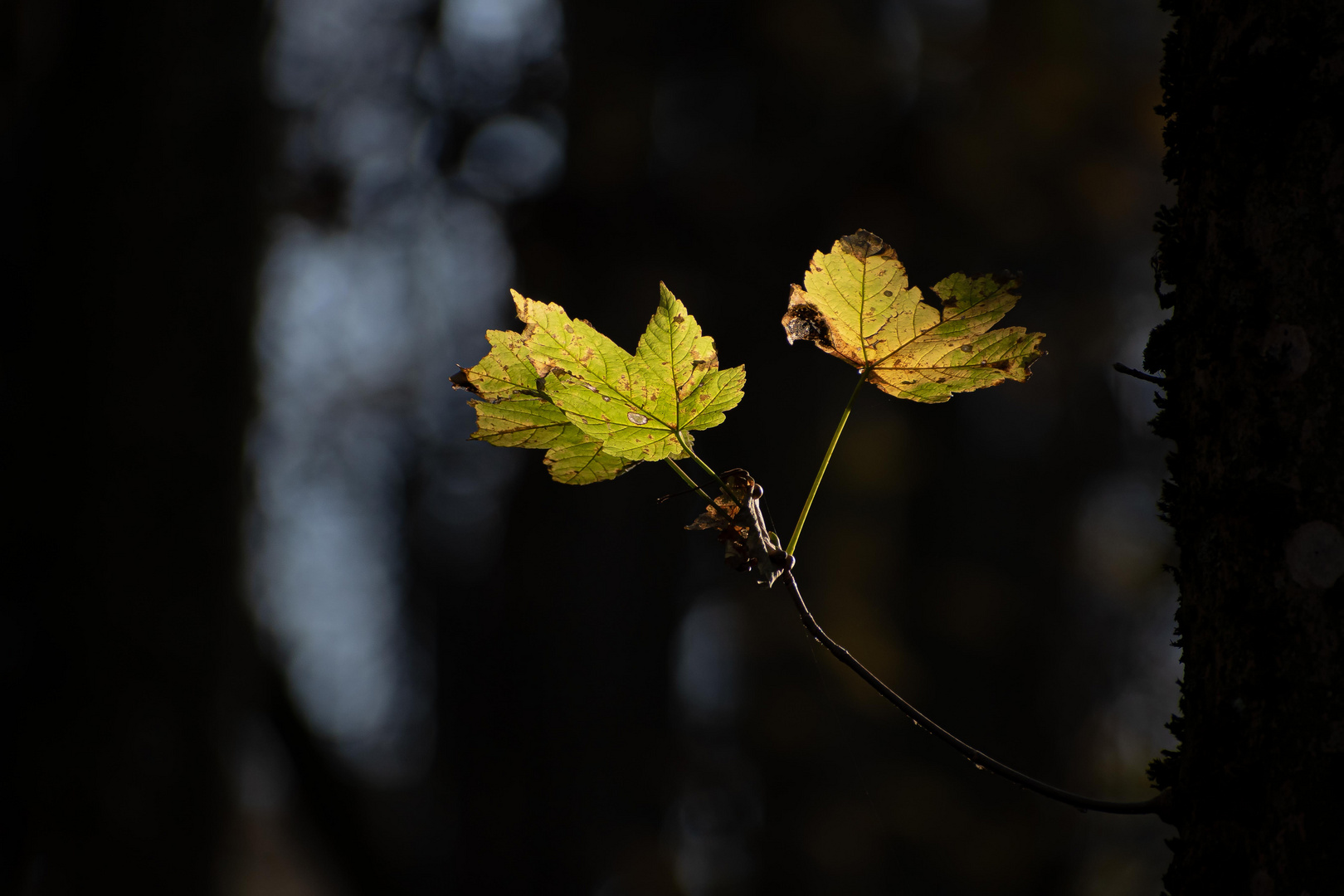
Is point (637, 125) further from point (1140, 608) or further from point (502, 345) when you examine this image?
point (502, 345)

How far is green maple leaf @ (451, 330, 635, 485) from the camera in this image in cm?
38

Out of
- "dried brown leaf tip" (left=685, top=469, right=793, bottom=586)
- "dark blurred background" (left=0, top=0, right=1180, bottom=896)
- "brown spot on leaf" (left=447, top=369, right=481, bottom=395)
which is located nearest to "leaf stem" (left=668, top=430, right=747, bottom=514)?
"dried brown leaf tip" (left=685, top=469, right=793, bottom=586)

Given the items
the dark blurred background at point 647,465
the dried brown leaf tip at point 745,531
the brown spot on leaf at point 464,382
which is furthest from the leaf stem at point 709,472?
the dark blurred background at point 647,465

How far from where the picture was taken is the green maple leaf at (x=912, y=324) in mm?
358

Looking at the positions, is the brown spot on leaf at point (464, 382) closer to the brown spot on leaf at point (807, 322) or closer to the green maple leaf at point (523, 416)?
the green maple leaf at point (523, 416)

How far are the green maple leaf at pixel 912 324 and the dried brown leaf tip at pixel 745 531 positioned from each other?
0.29ft

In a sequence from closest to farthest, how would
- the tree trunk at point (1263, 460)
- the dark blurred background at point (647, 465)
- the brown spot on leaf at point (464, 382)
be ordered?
the tree trunk at point (1263, 460)
the brown spot on leaf at point (464, 382)
the dark blurred background at point (647, 465)

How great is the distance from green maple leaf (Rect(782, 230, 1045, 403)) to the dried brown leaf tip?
9 centimetres

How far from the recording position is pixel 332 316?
2.89 meters

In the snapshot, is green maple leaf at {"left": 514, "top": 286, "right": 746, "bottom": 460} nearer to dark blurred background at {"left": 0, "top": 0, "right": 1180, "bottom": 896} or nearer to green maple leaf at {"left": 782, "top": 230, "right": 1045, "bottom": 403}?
green maple leaf at {"left": 782, "top": 230, "right": 1045, "bottom": 403}

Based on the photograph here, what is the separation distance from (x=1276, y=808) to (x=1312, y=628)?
0.21 feet

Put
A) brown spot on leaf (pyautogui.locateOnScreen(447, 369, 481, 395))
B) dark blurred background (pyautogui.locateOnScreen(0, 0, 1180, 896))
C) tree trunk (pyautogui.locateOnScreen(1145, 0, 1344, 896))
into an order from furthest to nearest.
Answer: dark blurred background (pyautogui.locateOnScreen(0, 0, 1180, 896)) → brown spot on leaf (pyautogui.locateOnScreen(447, 369, 481, 395)) → tree trunk (pyautogui.locateOnScreen(1145, 0, 1344, 896))

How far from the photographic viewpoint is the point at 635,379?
364mm

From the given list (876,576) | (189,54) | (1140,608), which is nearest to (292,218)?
(189,54)
